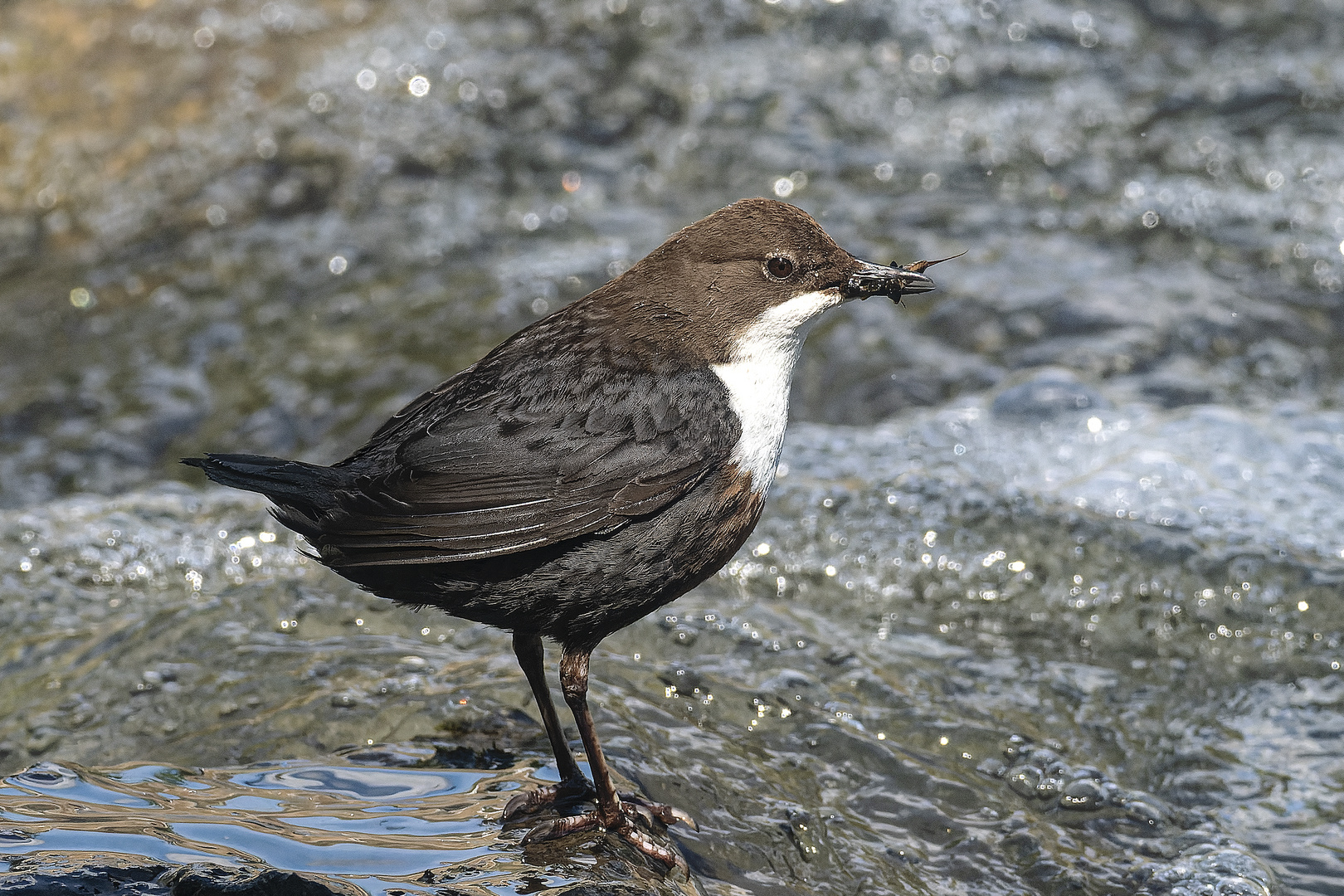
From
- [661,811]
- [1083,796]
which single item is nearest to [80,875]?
[661,811]

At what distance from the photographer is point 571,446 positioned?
287 centimetres

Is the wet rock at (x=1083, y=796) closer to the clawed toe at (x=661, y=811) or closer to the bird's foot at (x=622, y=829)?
the clawed toe at (x=661, y=811)

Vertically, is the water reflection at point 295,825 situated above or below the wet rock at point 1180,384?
above

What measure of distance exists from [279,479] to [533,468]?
Result: 0.53 metres

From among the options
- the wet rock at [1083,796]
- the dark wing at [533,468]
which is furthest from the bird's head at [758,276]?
the wet rock at [1083,796]

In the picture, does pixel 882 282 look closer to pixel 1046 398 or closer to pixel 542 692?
pixel 542 692

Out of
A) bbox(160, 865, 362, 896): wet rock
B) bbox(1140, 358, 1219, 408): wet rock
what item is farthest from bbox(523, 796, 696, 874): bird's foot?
bbox(1140, 358, 1219, 408): wet rock

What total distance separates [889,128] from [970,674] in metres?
4.40

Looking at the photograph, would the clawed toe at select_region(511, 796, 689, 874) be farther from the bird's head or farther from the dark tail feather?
the bird's head

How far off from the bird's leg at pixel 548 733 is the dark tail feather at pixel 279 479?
1.79 ft

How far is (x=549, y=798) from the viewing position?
302cm

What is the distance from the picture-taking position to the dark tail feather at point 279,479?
2762mm

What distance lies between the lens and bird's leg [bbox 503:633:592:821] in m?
3.03

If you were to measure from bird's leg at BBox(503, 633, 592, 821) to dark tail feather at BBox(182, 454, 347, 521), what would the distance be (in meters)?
0.55
